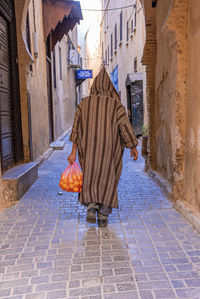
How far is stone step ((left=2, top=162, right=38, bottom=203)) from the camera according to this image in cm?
439

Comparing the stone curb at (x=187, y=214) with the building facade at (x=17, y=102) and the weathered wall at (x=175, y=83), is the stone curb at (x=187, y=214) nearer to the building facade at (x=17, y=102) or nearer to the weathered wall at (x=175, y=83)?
the weathered wall at (x=175, y=83)

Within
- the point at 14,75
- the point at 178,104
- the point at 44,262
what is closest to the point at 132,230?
the point at 44,262

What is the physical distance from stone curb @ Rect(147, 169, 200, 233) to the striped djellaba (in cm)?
90

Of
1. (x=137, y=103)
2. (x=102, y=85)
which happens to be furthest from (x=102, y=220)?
(x=137, y=103)

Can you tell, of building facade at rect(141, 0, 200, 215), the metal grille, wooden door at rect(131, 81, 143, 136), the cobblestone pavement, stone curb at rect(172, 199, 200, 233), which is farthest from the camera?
wooden door at rect(131, 81, 143, 136)

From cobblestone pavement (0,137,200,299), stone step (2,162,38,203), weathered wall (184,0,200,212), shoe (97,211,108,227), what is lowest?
cobblestone pavement (0,137,200,299)

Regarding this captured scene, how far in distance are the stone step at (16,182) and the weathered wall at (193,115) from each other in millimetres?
2483

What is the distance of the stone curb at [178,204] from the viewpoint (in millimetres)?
3312

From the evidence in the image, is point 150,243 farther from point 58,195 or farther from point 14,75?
point 14,75

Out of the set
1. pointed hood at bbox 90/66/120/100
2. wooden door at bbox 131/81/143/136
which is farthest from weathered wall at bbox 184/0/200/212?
wooden door at bbox 131/81/143/136

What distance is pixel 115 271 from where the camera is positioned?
97.0 inches

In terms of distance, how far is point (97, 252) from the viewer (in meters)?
2.82

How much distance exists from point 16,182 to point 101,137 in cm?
177

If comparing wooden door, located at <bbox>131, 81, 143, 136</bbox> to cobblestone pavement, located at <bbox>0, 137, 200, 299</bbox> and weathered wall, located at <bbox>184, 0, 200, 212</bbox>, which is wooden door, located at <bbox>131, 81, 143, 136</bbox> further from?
weathered wall, located at <bbox>184, 0, 200, 212</bbox>
